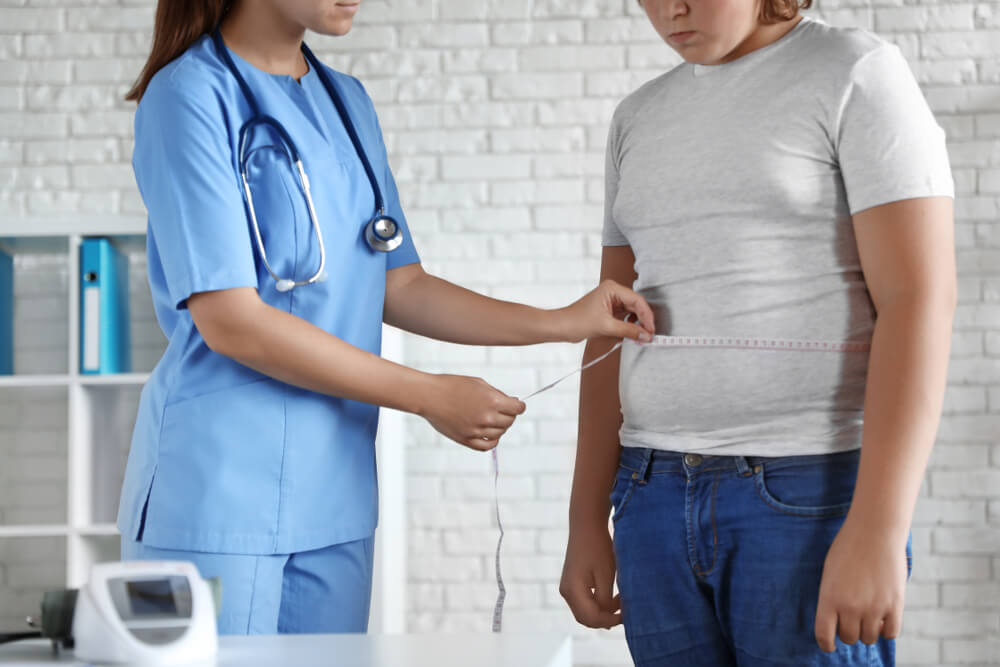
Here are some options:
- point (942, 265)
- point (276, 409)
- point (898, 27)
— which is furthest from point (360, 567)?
point (898, 27)

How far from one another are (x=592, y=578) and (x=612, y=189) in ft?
1.89

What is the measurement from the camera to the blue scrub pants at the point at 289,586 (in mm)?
1265

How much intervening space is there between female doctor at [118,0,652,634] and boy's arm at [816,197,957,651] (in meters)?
0.32

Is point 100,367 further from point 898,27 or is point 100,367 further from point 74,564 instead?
point 898,27

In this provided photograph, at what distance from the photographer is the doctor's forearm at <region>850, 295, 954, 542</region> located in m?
1.03

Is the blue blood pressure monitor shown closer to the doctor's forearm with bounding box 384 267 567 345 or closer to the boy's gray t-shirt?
the boy's gray t-shirt

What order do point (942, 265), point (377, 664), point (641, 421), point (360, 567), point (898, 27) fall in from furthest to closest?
point (898, 27) → point (360, 567) → point (641, 421) → point (942, 265) → point (377, 664)

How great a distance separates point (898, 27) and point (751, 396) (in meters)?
2.34

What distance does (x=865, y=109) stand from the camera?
3.59 feet

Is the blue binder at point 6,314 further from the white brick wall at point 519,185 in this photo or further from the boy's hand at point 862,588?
the boy's hand at point 862,588

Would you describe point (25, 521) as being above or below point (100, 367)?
below

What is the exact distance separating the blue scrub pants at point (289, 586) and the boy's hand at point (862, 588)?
664 millimetres

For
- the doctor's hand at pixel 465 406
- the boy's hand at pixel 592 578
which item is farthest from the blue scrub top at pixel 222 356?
the boy's hand at pixel 592 578

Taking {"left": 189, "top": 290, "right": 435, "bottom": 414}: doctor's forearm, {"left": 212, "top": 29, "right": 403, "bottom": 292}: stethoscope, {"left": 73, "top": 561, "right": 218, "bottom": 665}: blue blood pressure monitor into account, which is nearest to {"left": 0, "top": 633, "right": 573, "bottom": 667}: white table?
{"left": 73, "top": 561, "right": 218, "bottom": 665}: blue blood pressure monitor
